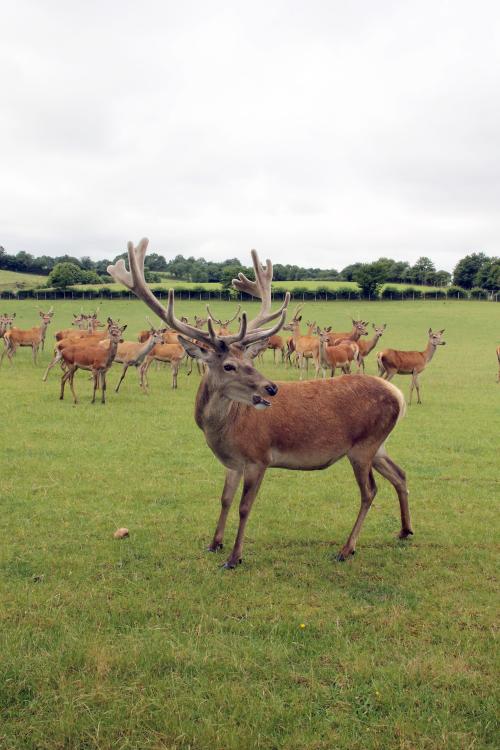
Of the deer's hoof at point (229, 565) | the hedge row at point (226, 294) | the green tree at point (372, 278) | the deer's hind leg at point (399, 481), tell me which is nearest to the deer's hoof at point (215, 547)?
the deer's hoof at point (229, 565)

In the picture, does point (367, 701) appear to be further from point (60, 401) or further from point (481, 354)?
point (481, 354)

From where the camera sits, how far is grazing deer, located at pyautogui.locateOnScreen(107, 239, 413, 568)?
5527 mm

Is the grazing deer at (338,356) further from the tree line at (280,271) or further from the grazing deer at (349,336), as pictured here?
the tree line at (280,271)

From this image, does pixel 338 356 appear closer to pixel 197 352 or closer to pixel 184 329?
pixel 184 329

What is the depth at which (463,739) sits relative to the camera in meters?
3.28

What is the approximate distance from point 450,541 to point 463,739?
310 cm

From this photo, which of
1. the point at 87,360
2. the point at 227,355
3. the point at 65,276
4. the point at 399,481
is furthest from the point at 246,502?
the point at 65,276

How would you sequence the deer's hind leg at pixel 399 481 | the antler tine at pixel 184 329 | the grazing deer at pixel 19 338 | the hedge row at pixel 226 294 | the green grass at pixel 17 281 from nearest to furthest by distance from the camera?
the antler tine at pixel 184 329 < the deer's hind leg at pixel 399 481 < the grazing deer at pixel 19 338 < the hedge row at pixel 226 294 < the green grass at pixel 17 281

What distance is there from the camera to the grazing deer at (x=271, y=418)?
5527 millimetres

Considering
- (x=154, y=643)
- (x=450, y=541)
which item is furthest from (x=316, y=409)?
(x=154, y=643)

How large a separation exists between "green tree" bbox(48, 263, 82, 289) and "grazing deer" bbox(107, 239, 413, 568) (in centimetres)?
6333

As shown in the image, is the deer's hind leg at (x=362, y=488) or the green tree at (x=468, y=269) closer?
the deer's hind leg at (x=362, y=488)

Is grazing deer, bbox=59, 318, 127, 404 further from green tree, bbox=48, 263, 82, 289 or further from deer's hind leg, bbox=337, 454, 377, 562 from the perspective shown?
green tree, bbox=48, 263, 82, 289

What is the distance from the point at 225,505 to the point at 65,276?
6518 cm
